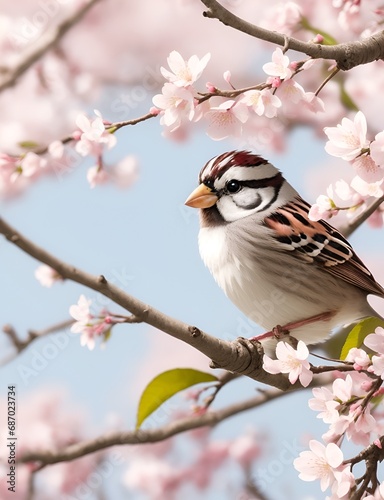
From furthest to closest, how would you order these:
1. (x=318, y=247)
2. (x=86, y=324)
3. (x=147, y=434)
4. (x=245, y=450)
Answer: (x=245, y=450) → (x=147, y=434) → (x=318, y=247) → (x=86, y=324)

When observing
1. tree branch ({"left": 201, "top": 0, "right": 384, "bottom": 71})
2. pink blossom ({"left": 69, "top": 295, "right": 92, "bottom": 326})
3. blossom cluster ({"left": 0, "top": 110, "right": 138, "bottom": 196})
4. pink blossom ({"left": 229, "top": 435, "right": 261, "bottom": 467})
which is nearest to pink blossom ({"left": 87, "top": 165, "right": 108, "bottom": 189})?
blossom cluster ({"left": 0, "top": 110, "right": 138, "bottom": 196})

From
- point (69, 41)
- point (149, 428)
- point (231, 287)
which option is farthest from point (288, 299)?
point (69, 41)

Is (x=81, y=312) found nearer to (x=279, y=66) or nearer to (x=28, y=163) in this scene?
(x=28, y=163)

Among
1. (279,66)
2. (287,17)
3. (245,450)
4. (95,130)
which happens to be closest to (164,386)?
(95,130)

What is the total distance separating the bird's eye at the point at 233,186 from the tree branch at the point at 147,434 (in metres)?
0.41

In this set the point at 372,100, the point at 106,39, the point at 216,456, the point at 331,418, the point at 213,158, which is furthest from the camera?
the point at 106,39

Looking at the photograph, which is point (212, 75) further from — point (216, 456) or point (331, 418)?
point (331, 418)

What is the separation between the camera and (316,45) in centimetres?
86

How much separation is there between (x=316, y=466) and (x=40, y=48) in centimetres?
118

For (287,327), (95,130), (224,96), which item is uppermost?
(224,96)

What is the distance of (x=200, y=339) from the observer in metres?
0.88

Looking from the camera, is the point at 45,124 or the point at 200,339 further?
the point at 45,124

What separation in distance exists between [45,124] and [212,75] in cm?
52

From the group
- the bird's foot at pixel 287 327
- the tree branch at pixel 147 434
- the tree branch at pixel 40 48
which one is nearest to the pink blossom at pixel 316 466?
the bird's foot at pixel 287 327
